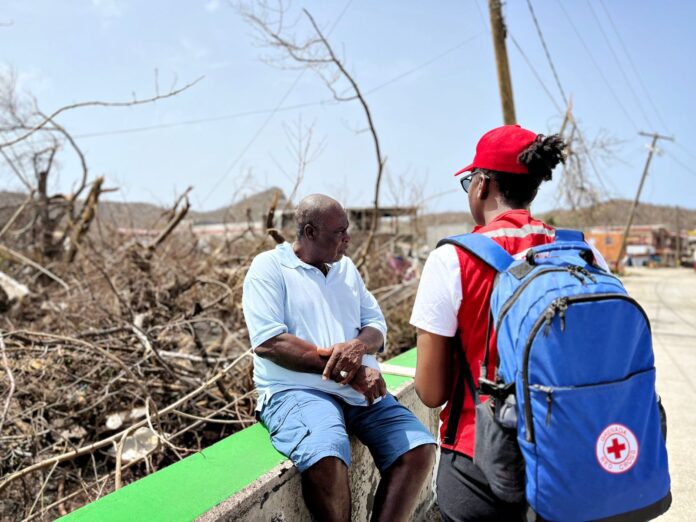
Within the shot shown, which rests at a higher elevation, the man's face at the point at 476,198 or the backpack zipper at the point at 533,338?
the man's face at the point at 476,198

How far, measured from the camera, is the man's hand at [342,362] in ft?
6.73

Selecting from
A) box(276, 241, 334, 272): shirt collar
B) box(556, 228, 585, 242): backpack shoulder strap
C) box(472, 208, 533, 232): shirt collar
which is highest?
box(472, 208, 533, 232): shirt collar

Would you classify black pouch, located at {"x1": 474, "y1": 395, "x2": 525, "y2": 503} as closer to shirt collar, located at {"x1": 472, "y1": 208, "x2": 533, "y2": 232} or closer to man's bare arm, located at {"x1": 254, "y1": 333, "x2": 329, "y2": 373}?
shirt collar, located at {"x1": 472, "y1": 208, "x2": 533, "y2": 232}

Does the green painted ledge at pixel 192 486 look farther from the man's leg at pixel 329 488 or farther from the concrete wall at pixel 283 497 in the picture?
the man's leg at pixel 329 488

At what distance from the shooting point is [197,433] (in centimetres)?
379

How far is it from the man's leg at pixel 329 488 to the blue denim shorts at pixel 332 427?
25 millimetres

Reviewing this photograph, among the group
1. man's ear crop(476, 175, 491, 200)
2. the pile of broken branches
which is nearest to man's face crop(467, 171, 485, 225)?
man's ear crop(476, 175, 491, 200)

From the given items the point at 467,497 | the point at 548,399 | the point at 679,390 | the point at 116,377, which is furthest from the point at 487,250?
the point at 679,390

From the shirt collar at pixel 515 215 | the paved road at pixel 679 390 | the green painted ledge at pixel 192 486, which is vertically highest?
the shirt collar at pixel 515 215

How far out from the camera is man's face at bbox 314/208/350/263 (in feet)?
7.54

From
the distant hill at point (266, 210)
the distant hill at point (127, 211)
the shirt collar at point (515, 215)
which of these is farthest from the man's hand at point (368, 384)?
the distant hill at point (127, 211)

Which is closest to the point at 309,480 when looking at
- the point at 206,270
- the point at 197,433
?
the point at 197,433

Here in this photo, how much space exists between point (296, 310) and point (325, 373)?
0.32 meters

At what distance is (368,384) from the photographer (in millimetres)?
2129
